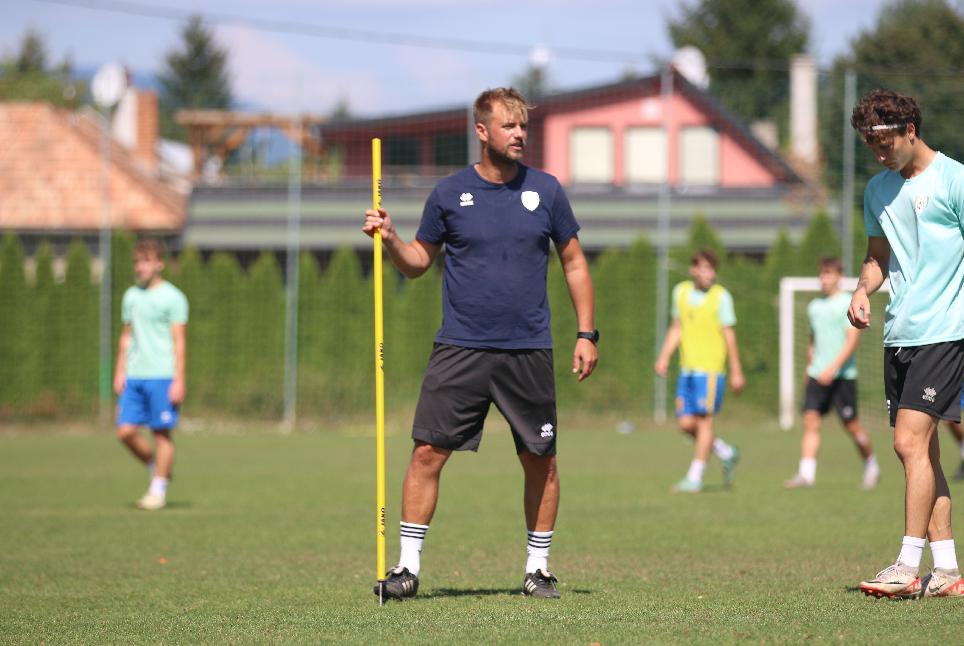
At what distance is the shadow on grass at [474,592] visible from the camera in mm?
7328

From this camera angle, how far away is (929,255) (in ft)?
22.7

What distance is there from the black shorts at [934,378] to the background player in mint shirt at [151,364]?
7.17 meters

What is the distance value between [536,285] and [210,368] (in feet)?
62.4

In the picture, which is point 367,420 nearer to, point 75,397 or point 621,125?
point 75,397

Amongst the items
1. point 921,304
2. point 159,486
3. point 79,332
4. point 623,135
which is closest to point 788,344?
point 79,332

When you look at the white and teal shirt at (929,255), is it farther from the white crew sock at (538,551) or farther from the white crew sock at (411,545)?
the white crew sock at (411,545)

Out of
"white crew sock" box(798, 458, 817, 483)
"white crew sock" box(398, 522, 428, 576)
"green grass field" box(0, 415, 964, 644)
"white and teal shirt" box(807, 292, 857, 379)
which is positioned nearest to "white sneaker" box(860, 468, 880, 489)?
"green grass field" box(0, 415, 964, 644)

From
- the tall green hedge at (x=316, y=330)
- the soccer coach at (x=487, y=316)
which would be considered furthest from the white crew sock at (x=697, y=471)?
the tall green hedge at (x=316, y=330)

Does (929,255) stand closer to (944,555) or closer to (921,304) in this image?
(921,304)

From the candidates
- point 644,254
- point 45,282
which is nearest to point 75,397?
point 45,282

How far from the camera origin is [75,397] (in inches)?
992

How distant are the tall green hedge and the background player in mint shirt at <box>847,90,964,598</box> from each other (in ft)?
60.1

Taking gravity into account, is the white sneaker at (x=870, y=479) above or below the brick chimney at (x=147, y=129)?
below

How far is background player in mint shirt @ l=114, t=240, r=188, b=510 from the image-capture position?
12.6 m
